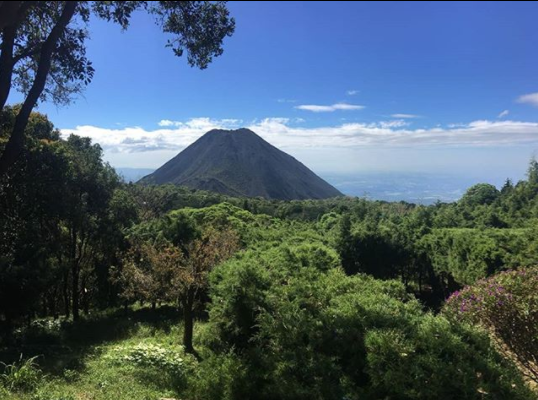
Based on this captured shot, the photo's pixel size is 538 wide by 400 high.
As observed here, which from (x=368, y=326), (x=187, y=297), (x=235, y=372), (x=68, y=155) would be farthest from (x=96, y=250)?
(x=368, y=326)

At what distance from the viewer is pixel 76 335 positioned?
1780 cm

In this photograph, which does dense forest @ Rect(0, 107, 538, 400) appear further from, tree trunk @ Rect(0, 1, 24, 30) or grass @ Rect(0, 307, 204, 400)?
tree trunk @ Rect(0, 1, 24, 30)

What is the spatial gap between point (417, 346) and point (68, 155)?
1848 cm

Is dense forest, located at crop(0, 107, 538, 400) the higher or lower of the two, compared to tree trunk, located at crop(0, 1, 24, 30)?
lower

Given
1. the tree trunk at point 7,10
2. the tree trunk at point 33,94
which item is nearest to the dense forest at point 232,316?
the tree trunk at point 33,94

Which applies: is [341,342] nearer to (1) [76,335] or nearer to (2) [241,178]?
(1) [76,335]

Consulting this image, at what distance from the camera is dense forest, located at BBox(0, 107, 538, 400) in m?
5.52

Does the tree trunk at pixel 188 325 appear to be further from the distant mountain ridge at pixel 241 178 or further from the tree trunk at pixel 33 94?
the distant mountain ridge at pixel 241 178

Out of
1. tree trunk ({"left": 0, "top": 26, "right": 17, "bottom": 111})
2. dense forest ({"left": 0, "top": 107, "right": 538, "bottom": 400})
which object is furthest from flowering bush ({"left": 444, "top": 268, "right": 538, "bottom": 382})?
tree trunk ({"left": 0, "top": 26, "right": 17, "bottom": 111})

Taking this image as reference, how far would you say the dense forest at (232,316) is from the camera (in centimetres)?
552

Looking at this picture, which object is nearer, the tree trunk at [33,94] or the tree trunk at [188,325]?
the tree trunk at [33,94]

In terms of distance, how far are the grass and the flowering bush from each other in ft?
21.4

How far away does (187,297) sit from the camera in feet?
A: 45.8

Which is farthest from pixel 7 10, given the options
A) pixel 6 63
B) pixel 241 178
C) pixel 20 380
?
pixel 241 178
